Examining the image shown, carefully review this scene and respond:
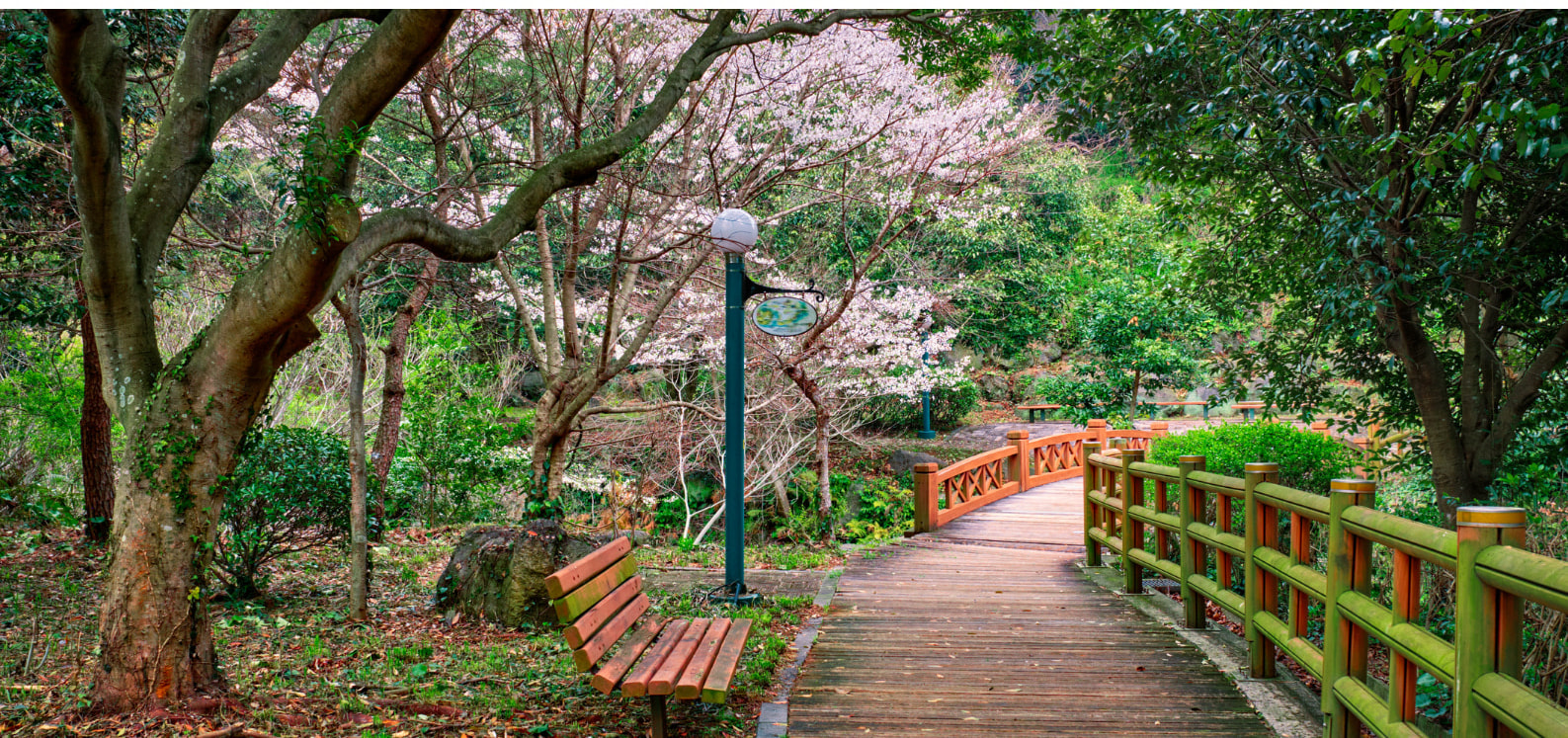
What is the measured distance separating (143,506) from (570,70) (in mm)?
5566

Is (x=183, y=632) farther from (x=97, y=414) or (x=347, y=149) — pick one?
(x=97, y=414)

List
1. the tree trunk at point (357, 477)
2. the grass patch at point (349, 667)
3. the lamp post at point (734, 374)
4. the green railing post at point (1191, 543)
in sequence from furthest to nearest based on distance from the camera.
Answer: the lamp post at point (734, 374) → the tree trunk at point (357, 477) → the green railing post at point (1191, 543) → the grass patch at point (349, 667)

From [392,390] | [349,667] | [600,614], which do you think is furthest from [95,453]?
[600,614]

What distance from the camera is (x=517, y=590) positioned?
621 cm

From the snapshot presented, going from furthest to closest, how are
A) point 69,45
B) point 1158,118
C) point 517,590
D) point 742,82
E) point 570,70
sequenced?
point 742,82, point 570,70, point 1158,118, point 517,590, point 69,45

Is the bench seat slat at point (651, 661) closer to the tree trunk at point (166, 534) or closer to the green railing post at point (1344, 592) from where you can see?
the tree trunk at point (166, 534)

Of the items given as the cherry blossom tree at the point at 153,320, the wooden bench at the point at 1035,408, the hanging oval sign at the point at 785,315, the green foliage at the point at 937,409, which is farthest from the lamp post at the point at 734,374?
the wooden bench at the point at 1035,408

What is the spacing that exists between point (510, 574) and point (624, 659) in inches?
104

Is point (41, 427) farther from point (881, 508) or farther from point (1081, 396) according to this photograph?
point (1081, 396)

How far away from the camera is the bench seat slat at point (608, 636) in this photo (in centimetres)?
368

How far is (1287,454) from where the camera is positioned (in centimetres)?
866

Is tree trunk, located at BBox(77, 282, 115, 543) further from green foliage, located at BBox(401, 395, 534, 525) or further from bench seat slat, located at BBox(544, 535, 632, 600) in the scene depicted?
bench seat slat, located at BBox(544, 535, 632, 600)

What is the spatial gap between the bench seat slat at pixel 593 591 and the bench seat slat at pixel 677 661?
0.44m

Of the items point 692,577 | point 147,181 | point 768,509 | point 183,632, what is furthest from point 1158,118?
point 768,509
